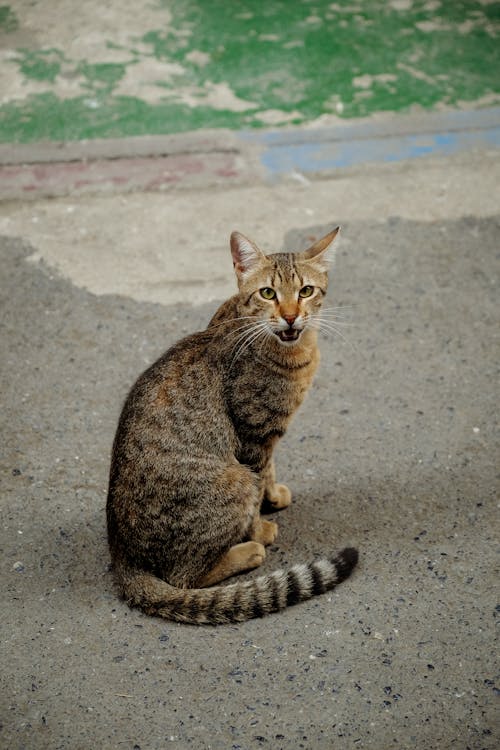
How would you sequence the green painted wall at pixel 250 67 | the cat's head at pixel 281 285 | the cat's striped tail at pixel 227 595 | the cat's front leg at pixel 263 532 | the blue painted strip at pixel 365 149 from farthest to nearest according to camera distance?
1. the green painted wall at pixel 250 67
2. the blue painted strip at pixel 365 149
3. the cat's front leg at pixel 263 532
4. the cat's head at pixel 281 285
5. the cat's striped tail at pixel 227 595

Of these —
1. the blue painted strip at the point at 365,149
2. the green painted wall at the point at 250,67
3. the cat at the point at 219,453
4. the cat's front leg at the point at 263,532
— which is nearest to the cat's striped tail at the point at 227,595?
the cat at the point at 219,453

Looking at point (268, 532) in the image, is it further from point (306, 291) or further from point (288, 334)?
point (306, 291)

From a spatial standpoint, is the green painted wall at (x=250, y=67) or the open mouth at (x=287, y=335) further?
the green painted wall at (x=250, y=67)

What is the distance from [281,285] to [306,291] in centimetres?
12

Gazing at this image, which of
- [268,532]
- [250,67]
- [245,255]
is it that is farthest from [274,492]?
[250,67]

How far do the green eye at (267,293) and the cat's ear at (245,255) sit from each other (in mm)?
113

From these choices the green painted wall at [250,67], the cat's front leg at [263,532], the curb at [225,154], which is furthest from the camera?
the green painted wall at [250,67]

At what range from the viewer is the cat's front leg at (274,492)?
3.44m

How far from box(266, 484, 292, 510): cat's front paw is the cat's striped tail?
19.5 inches

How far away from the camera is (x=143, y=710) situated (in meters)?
2.74

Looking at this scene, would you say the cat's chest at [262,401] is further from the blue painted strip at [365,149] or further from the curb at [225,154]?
the blue painted strip at [365,149]

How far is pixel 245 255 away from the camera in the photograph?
323 cm

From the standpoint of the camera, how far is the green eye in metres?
3.19

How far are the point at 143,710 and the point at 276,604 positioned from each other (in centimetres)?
62
